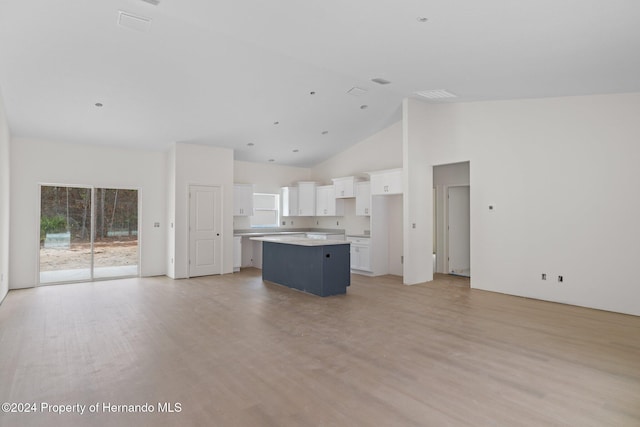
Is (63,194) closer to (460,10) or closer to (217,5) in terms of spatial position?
(217,5)

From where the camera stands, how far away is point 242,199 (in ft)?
28.7

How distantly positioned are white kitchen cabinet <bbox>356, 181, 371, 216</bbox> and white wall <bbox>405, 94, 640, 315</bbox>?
1499mm

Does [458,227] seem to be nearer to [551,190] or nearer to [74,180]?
[551,190]

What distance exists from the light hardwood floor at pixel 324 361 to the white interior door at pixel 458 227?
246cm

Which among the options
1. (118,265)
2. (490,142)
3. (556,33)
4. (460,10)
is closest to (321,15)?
(460,10)

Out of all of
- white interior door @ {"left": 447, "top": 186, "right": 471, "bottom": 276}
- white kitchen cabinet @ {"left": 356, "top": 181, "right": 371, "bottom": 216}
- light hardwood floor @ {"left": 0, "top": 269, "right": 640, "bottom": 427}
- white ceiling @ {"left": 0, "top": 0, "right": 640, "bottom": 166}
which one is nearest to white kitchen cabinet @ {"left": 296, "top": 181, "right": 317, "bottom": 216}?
white kitchen cabinet @ {"left": 356, "top": 181, "right": 371, "bottom": 216}

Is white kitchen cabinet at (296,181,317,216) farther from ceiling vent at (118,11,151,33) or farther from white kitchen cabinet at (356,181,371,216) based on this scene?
ceiling vent at (118,11,151,33)

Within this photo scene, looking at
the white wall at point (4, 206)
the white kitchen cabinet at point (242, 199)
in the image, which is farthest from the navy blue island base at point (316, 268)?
the white wall at point (4, 206)

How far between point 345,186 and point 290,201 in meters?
1.78

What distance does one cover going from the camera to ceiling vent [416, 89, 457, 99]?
599 centimetres

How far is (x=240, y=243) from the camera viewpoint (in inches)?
340

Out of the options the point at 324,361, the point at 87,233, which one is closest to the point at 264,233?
the point at 87,233

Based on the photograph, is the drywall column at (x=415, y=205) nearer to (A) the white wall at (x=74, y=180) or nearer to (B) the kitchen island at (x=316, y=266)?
(B) the kitchen island at (x=316, y=266)

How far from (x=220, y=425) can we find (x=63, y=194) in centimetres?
665
